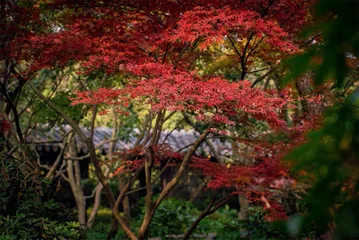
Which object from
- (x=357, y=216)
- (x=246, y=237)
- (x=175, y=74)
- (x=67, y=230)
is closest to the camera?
(x=357, y=216)

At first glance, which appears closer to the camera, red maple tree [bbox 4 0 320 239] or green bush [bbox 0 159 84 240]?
red maple tree [bbox 4 0 320 239]

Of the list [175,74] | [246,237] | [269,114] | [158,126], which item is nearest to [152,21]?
[175,74]

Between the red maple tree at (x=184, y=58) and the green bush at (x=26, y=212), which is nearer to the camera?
the red maple tree at (x=184, y=58)

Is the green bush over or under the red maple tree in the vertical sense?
under

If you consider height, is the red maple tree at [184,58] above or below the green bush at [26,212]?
above

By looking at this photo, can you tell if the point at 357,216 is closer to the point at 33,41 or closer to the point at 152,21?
the point at 152,21

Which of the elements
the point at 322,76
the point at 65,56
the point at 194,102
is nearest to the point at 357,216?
the point at 322,76

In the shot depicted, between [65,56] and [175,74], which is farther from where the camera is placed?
[65,56]

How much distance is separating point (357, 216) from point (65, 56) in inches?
192

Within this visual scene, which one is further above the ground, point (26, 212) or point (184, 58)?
point (184, 58)

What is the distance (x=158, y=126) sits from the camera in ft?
21.2

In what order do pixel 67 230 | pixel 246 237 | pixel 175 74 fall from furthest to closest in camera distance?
pixel 246 237 → pixel 67 230 → pixel 175 74

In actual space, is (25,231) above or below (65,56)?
below

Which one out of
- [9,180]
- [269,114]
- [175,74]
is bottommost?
[9,180]
